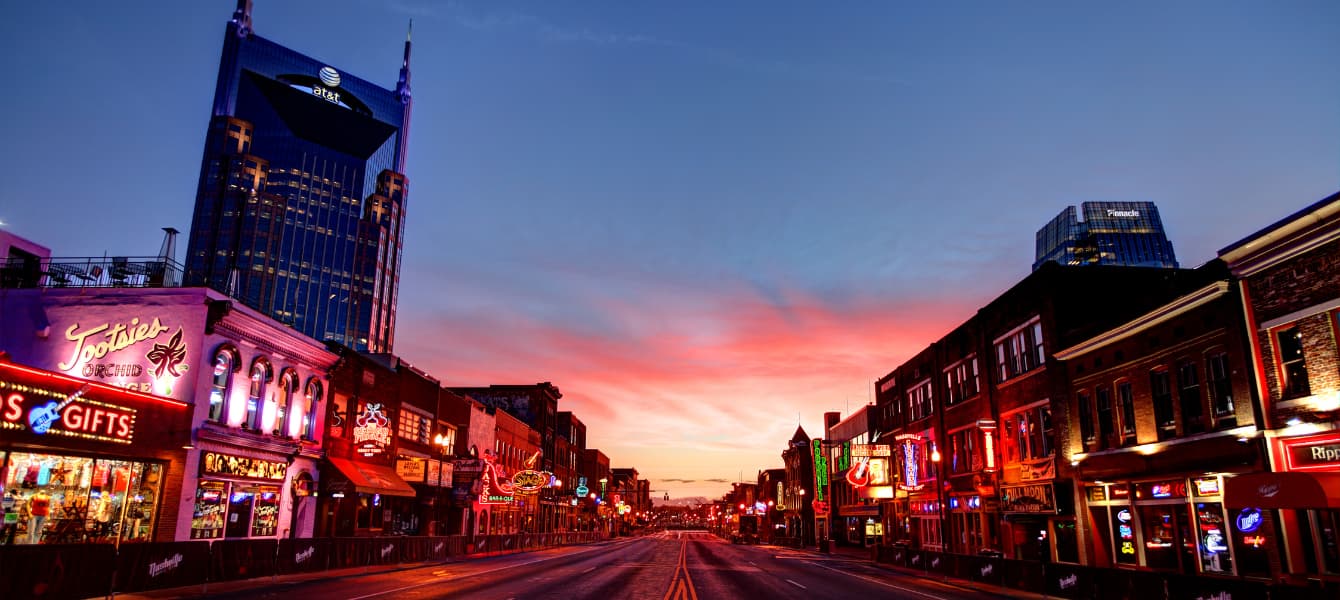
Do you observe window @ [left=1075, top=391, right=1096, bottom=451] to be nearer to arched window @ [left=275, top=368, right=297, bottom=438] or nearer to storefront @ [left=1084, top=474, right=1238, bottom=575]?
storefront @ [left=1084, top=474, right=1238, bottom=575]

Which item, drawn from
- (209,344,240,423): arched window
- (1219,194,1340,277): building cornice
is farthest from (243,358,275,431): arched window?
(1219,194,1340,277): building cornice

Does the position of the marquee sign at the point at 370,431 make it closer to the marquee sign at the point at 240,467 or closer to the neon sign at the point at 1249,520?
the marquee sign at the point at 240,467

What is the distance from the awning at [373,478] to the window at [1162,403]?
1201 inches

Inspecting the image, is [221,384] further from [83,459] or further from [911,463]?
[911,463]

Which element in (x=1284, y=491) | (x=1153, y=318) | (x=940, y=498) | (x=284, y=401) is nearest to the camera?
(x=1284, y=491)

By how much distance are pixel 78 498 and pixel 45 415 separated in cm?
312

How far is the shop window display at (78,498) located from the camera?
66.9 feet

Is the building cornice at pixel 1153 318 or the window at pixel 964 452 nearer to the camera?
the building cornice at pixel 1153 318

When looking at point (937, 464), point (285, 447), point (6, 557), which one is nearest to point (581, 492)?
point (937, 464)

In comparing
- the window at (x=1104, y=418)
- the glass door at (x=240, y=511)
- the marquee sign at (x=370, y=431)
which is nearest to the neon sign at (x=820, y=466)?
the window at (x=1104, y=418)

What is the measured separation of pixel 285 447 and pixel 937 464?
33.1 meters

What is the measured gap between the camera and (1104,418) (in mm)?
28047

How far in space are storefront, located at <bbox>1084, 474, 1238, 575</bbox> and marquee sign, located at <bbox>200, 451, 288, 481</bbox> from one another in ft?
99.7

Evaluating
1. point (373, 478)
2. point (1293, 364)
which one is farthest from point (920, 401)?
point (373, 478)
